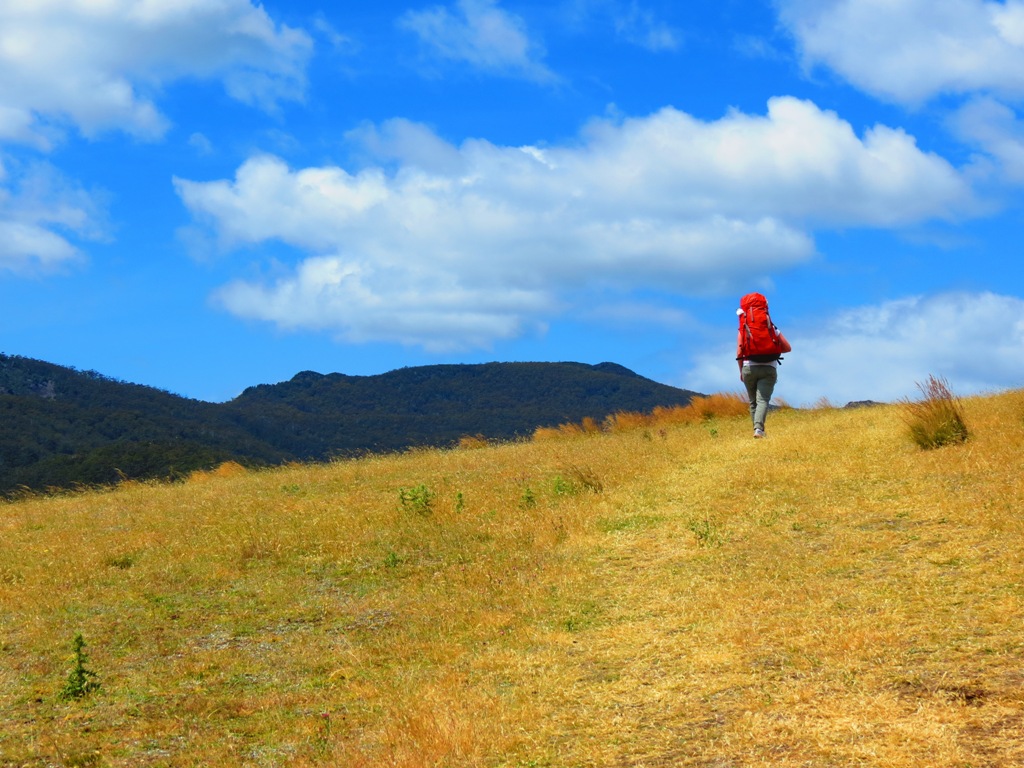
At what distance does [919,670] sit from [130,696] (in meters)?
6.52

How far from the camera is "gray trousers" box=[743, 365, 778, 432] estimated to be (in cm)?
1842

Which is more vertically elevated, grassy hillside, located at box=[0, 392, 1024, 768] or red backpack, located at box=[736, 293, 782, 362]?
red backpack, located at box=[736, 293, 782, 362]

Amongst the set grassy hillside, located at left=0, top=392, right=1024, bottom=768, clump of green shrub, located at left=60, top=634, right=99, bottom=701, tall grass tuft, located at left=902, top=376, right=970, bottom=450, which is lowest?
clump of green shrub, located at left=60, top=634, right=99, bottom=701

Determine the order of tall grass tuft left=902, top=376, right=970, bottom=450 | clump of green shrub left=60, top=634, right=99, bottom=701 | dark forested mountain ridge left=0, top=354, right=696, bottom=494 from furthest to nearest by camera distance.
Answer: dark forested mountain ridge left=0, top=354, right=696, bottom=494, tall grass tuft left=902, top=376, right=970, bottom=450, clump of green shrub left=60, top=634, right=99, bottom=701

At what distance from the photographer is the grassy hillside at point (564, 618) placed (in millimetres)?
6387

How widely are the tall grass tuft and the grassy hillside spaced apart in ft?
1.33

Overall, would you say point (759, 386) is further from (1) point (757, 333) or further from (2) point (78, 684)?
(2) point (78, 684)

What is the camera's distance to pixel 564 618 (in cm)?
948

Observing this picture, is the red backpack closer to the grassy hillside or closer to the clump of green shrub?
the grassy hillside

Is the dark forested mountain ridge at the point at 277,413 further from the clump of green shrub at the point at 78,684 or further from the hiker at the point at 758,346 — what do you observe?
the clump of green shrub at the point at 78,684

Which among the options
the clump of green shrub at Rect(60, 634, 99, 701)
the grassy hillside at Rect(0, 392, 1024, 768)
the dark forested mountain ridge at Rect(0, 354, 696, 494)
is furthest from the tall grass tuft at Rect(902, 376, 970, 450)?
the dark forested mountain ridge at Rect(0, 354, 696, 494)

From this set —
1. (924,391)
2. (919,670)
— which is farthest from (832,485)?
(919,670)

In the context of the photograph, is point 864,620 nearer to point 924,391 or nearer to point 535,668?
point 535,668

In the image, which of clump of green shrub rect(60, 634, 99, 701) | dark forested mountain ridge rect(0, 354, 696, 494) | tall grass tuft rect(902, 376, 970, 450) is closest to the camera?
clump of green shrub rect(60, 634, 99, 701)
